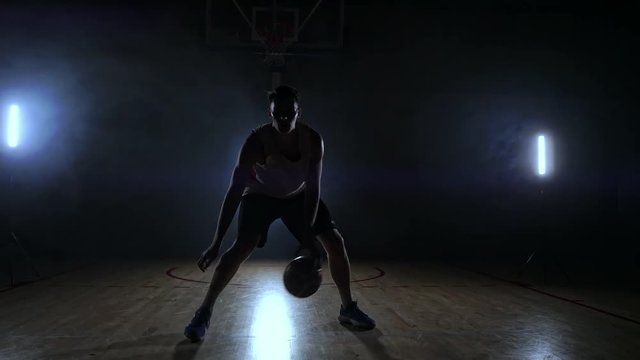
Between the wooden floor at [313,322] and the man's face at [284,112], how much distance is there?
47.4 inches

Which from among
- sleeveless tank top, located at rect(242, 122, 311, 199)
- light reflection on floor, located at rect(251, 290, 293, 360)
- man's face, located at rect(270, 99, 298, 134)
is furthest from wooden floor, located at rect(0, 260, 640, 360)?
man's face, located at rect(270, 99, 298, 134)

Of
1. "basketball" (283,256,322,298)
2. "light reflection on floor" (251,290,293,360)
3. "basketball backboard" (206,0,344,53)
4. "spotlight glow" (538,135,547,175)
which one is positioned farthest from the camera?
"spotlight glow" (538,135,547,175)

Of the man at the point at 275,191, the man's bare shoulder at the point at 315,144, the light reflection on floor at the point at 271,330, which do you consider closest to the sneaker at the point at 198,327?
the man at the point at 275,191

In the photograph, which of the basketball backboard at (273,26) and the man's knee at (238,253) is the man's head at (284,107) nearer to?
the man's knee at (238,253)

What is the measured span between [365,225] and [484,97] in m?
3.40

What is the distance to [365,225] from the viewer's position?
9227 millimetres

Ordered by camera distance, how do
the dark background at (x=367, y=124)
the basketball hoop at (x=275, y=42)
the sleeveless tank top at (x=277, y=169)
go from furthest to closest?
the dark background at (x=367, y=124)
the basketball hoop at (x=275, y=42)
the sleeveless tank top at (x=277, y=169)

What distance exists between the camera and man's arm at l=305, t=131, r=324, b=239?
9.07 ft

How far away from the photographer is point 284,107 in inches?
106

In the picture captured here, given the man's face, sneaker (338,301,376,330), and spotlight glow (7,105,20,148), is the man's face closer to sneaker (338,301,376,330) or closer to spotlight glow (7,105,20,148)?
sneaker (338,301,376,330)

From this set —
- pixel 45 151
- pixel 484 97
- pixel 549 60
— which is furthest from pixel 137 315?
pixel 549 60

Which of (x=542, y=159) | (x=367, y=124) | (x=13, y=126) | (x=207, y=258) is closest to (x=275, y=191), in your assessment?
(x=207, y=258)

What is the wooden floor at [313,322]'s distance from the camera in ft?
8.26

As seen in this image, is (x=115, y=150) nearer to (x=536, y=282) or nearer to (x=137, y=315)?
(x=137, y=315)
